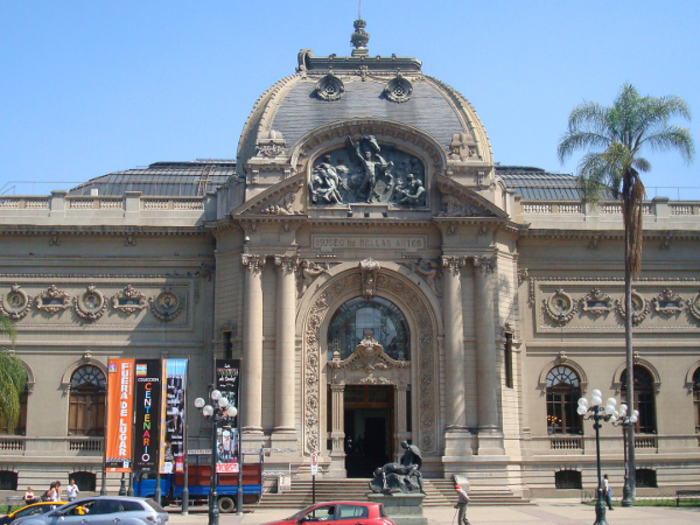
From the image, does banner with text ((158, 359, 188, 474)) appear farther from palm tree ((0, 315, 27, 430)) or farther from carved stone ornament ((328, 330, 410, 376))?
carved stone ornament ((328, 330, 410, 376))

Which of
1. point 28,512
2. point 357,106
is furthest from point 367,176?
point 28,512

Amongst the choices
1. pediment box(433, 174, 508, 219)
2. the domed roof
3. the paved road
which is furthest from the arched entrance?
the domed roof

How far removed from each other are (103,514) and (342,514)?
7.22m

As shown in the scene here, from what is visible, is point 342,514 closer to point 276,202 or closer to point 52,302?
point 276,202

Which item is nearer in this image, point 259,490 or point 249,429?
point 259,490

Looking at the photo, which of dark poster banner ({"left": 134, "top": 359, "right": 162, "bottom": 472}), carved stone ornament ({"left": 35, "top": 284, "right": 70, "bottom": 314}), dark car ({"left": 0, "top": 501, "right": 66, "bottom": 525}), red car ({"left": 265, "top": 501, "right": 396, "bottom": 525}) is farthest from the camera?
carved stone ornament ({"left": 35, "top": 284, "right": 70, "bottom": 314})

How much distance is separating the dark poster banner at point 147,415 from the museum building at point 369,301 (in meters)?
5.97

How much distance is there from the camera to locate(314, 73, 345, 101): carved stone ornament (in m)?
49.7

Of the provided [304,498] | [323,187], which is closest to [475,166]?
[323,187]

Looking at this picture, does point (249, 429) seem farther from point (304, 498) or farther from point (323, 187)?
point (323, 187)

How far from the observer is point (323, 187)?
47219 mm

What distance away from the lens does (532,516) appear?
3741 centimetres

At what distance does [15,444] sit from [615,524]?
29.4 metres

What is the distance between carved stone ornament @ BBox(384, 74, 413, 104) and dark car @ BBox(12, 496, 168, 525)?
27293mm
